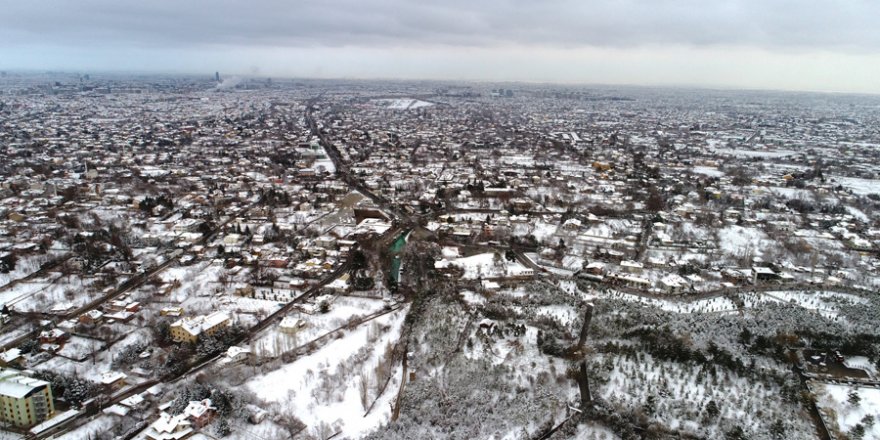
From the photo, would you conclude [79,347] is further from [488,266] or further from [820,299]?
[820,299]

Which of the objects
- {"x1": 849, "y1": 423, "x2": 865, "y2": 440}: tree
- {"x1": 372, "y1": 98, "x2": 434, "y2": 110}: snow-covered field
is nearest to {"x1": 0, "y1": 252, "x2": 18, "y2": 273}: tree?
{"x1": 849, "y1": 423, "x2": 865, "y2": 440}: tree

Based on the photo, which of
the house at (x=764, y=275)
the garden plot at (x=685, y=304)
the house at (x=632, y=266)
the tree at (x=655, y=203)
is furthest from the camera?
the tree at (x=655, y=203)

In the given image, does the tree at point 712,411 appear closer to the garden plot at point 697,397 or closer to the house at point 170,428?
the garden plot at point 697,397

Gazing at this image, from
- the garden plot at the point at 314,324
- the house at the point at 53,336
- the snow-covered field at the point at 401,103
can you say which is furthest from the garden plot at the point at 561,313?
the snow-covered field at the point at 401,103

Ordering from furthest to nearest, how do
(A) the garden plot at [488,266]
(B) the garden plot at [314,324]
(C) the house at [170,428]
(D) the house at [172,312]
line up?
1. (A) the garden plot at [488,266]
2. (D) the house at [172,312]
3. (B) the garden plot at [314,324]
4. (C) the house at [170,428]

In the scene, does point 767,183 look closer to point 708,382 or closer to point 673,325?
point 673,325

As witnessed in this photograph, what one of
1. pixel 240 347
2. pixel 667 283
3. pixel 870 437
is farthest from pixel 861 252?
pixel 240 347
